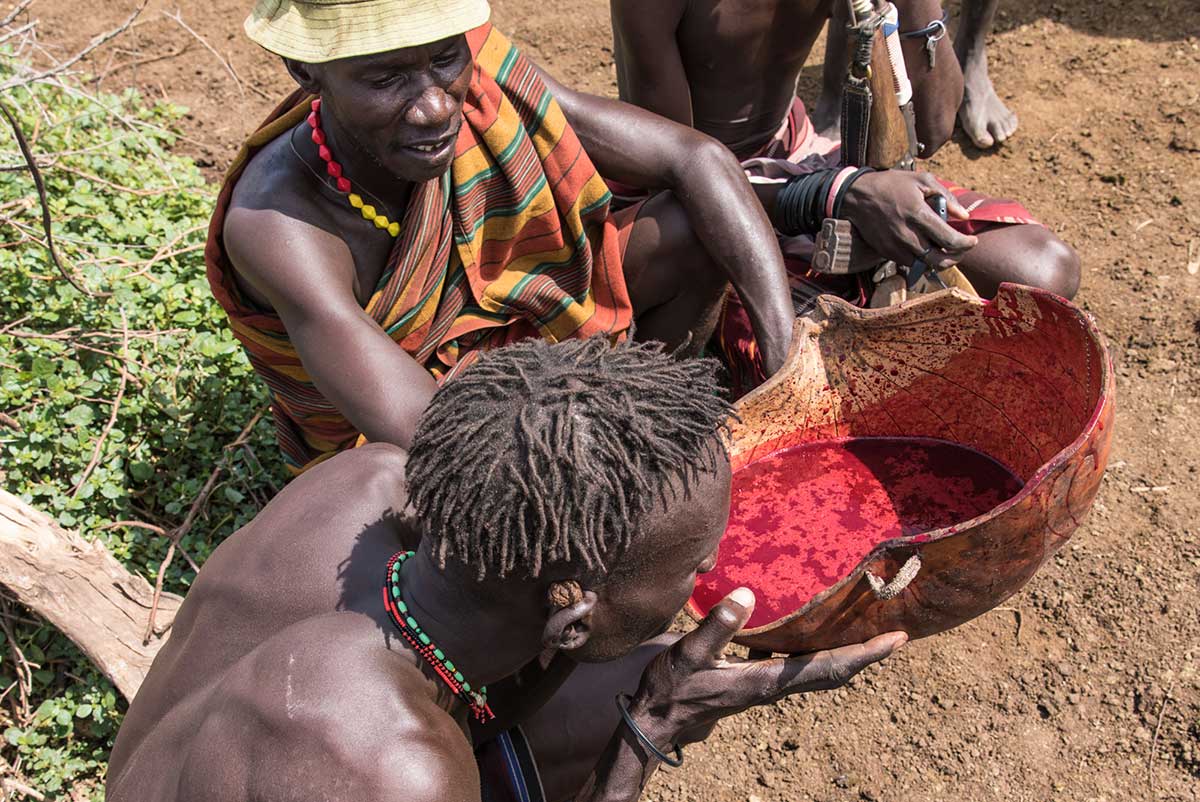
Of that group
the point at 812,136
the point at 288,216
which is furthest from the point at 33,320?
the point at 812,136

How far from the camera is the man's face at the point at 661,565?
1436mm

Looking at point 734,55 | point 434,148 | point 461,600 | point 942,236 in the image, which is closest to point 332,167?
point 434,148

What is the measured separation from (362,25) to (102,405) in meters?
1.54

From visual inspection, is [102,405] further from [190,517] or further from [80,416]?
[190,517]

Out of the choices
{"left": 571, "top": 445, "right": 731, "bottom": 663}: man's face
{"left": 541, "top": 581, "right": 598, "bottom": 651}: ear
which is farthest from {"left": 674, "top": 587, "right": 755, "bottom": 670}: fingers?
{"left": 541, "top": 581, "right": 598, "bottom": 651}: ear

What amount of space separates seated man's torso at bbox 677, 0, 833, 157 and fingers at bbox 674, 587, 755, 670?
1.54 metres

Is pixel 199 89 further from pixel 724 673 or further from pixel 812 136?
pixel 724 673

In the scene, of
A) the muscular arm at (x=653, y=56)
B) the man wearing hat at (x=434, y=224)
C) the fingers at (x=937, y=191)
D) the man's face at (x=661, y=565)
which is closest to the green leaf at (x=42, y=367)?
the man wearing hat at (x=434, y=224)

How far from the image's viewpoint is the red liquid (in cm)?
205

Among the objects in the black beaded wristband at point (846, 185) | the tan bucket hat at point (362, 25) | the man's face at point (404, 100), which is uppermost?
the tan bucket hat at point (362, 25)

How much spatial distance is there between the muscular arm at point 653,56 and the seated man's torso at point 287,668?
4.32ft

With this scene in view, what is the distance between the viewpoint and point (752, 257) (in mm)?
2393

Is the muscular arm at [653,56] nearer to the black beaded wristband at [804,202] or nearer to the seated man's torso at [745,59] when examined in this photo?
the seated man's torso at [745,59]

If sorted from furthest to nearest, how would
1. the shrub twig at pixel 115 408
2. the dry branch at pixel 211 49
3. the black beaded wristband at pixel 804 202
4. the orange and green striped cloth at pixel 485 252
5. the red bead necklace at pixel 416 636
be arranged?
the dry branch at pixel 211 49, the shrub twig at pixel 115 408, the black beaded wristband at pixel 804 202, the orange and green striped cloth at pixel 485 252, the red bead necklace at pixel 416 636
